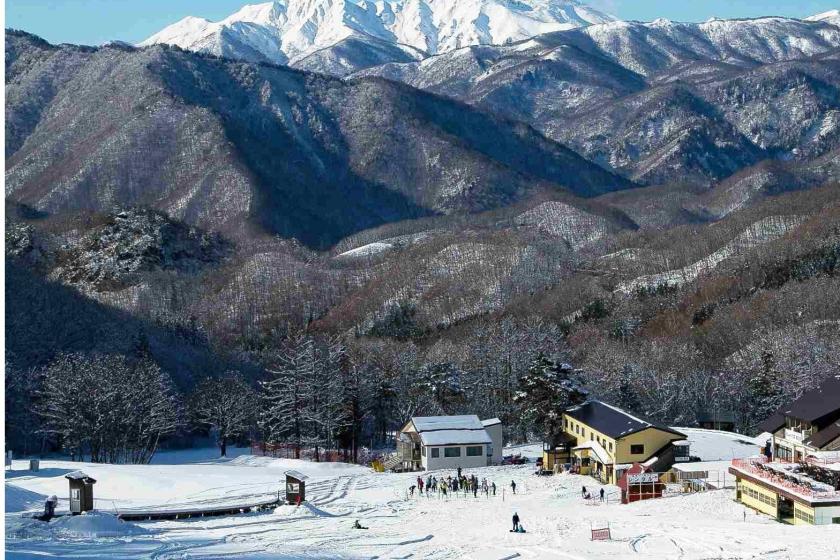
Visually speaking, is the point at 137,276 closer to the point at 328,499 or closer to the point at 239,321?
the point at 239,321

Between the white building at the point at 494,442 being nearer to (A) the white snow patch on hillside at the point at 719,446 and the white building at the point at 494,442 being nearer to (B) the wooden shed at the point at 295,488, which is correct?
(A) the white snow patch on hillside at the point at 719,446

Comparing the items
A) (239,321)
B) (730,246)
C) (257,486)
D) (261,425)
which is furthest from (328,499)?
(730,246)

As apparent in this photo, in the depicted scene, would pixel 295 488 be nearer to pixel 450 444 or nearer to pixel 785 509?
pixel 450 444

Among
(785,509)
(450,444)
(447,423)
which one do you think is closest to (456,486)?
(450,444)

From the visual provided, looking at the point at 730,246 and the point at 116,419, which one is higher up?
the point at 730,246

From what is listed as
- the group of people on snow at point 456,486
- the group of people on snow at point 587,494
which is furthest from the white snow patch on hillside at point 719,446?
the group of people on snow at point 456,486

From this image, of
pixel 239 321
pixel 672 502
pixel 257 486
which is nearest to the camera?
pixel 672 502
